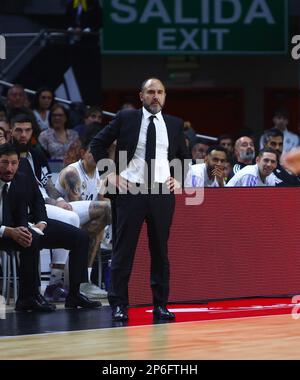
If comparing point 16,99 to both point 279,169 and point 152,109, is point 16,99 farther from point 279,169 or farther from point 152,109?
point 152,109

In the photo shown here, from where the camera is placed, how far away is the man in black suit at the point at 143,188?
11.0 meters

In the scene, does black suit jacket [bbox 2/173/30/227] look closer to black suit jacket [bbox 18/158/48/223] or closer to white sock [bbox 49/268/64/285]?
black suit jacket [bbox 18/158/48/223]

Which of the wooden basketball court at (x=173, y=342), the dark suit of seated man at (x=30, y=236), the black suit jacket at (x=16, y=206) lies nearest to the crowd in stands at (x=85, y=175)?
the dark suit of seated man at (x=30, y=236)

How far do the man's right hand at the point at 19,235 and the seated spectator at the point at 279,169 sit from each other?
2.84 meters

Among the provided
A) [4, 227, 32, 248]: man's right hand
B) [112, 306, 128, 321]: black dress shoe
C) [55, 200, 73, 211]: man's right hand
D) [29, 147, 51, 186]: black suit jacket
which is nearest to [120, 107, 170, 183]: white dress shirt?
[112, 306, 128, 321]: black dress shoe

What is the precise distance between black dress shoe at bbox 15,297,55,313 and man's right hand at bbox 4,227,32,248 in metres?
0.55

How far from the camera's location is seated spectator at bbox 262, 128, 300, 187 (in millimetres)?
13856

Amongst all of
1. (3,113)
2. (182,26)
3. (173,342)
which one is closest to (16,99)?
(3,113)

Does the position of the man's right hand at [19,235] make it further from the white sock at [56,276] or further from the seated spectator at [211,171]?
the seated spectator at [211,171]

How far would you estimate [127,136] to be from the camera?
11023mm

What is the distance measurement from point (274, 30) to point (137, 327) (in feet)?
25.5
